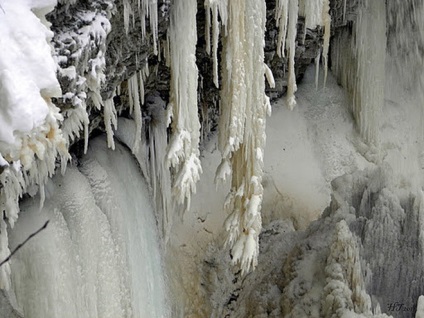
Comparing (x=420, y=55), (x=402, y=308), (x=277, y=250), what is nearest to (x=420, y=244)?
(x=402, y=308)

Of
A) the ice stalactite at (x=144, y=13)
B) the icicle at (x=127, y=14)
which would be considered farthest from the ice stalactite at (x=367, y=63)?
the icicle at (x=127, y=14)

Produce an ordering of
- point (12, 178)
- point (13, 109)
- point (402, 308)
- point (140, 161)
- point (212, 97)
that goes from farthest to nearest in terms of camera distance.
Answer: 1. point (212, 97)
2. point (140, 161)
3. point (402, 308)
4. point (12, 178)
5. point (13, 109)

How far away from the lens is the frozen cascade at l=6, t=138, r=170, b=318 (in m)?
Result: 3.19

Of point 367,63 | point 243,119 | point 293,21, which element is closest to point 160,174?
point 243,119

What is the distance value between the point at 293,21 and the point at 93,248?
1.68 m

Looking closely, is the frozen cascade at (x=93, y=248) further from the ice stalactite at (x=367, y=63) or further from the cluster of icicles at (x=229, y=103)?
the ice stalactite at (x=367, y=63)

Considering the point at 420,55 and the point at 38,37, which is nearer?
the point at 38,37

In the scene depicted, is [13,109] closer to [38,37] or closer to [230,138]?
[38,37]

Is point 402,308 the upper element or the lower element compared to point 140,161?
lower

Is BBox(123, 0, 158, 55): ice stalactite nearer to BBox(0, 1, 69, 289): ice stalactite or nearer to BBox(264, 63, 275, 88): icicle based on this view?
BBox(264, 63, 275, 88): icicle

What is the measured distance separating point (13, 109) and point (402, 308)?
8.96ft

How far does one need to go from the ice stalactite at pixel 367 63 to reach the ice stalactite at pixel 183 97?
2.46 metres

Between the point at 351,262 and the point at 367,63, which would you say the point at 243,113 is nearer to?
the point at 351,262

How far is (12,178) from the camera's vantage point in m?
2.39
